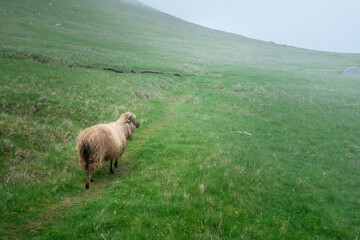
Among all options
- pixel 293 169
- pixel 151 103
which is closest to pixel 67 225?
pixel 293 169

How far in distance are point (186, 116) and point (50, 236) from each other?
13.1m

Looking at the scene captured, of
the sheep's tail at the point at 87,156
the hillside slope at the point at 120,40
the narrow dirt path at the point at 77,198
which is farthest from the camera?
the hillside slope at the point at 120,40

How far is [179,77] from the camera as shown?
3541cm

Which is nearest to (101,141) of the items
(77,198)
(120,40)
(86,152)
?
(86,152)

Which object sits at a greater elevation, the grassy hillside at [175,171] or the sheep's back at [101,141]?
the sheep's back at [101,141]

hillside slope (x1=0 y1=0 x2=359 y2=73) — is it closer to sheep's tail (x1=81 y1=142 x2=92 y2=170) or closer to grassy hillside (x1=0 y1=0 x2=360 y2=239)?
grassy hillside (x1=0 y1=0 x2=360 y2=239)

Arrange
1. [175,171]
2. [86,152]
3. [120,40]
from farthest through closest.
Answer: [120,40] < [175,171] < [86,152]

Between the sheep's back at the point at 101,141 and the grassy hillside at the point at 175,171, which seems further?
the sheep's back at the point at 101,141

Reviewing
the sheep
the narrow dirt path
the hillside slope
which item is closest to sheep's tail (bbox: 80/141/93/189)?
the sheep

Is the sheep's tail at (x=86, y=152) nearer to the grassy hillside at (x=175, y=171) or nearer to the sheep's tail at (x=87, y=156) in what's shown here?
the sheep's tail at (x=87, y=156)

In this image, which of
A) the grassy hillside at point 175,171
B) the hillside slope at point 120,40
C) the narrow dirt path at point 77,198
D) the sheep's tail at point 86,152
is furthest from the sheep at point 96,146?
the hillside slope at point 120,40

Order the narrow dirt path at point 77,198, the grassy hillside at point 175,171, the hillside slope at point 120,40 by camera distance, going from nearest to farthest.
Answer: the narrow dirt path at point 77,198 < the grassy hillside at point 175,171 < the hillside slope at point 120,40

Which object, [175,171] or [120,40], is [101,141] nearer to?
[175,171]

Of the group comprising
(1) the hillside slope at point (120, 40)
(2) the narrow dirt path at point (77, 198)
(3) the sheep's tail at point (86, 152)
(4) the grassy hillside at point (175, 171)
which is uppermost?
(1) the hillside slope at point (120, 40)
